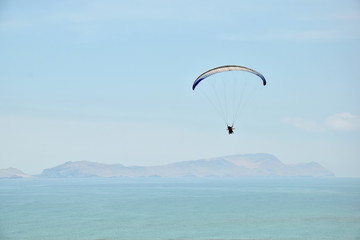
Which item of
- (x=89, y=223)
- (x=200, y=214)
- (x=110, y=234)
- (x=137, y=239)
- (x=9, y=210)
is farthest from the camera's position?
(x=9, y=210)

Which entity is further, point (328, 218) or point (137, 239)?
point (328, 218)

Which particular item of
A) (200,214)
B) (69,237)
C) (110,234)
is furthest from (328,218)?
(69,237)

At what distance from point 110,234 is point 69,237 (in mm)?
5302

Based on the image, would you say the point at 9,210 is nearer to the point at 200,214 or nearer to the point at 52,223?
the point at 52,223

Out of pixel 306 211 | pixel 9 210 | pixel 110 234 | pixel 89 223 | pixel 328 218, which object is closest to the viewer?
pixel 110 234

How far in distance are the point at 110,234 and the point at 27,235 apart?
11666 mm

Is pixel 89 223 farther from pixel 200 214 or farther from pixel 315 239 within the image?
pixel 315 239

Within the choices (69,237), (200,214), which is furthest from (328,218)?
(69,237)

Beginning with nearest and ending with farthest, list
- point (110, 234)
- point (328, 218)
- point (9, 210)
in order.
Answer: point (110, 234) < point (328, 218) < point (9, 210)

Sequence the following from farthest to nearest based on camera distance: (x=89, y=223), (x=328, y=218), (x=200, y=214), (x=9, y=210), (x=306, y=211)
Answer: (x=9, y=210) < (x=306, y=211) < (x=200, y=214) < (x=328, y=218) < (x=89, y=223)

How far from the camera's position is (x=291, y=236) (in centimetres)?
6059

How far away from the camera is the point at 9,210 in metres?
99.5

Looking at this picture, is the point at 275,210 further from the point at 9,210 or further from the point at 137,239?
the point at 9,210

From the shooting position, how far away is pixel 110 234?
63.0 meters
